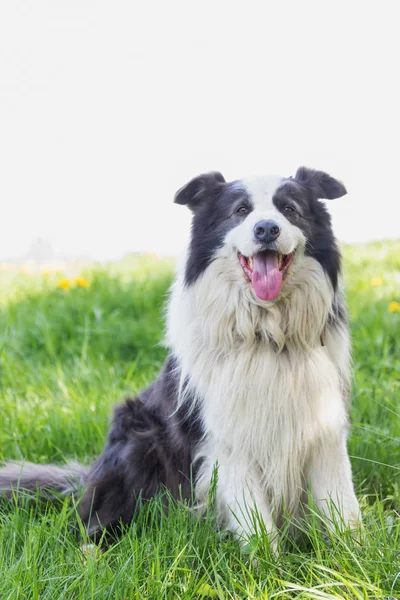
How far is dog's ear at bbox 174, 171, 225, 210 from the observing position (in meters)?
2.96

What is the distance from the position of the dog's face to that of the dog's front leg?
678 mm

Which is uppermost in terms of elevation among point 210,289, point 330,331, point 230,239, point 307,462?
point 230,239

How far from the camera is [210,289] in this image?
2.82m

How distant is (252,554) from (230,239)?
1.21 metres

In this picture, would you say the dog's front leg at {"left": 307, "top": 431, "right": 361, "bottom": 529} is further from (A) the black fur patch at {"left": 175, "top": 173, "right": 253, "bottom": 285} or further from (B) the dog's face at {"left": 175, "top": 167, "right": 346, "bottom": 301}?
(A) the black fur patch at {"left": 175, "top": 173, "right": 253, "bottom": 285}

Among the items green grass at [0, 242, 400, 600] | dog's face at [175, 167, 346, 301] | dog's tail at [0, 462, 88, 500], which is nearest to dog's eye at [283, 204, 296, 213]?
dog's face at [175, 167, 346, 301]

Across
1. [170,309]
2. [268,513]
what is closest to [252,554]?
[268,513]

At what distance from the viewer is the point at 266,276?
2.68 meters

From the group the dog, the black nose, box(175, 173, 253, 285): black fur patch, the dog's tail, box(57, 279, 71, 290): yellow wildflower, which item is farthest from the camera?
box(57, 279, 71, 290): yellow wildflower

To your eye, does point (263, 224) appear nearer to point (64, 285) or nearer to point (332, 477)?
point (332, 477)

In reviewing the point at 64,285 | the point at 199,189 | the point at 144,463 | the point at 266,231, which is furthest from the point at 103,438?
the point at 64,285

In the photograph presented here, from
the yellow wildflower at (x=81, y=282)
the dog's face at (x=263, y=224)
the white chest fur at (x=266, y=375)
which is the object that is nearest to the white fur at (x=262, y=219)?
the dog's face at (x=263, y=224)

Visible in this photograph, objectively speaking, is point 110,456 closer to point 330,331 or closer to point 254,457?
point 254,457

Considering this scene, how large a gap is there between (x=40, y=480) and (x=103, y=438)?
0.62 m
